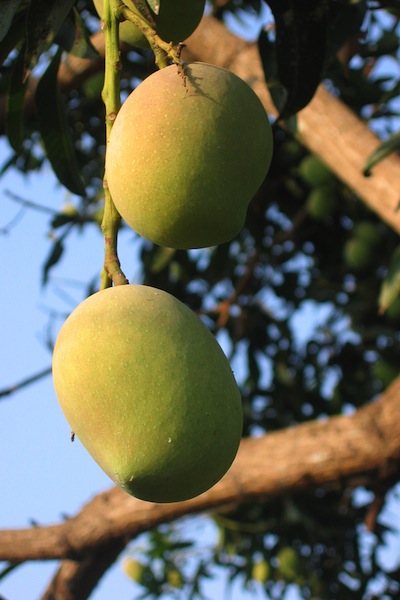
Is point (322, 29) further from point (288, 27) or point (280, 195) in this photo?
point (280, 195)

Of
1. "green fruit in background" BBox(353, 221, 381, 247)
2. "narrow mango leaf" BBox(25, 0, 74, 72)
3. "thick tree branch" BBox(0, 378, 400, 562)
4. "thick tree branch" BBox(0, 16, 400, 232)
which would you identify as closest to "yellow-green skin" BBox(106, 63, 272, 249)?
"narrow mango leaf" BBox(25, 0, 74, 72)

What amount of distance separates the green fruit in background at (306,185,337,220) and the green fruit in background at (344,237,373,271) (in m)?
0.14

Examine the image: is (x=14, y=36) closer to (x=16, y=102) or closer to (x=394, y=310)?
(x=16, y=102)

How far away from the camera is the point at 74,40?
1.14 m

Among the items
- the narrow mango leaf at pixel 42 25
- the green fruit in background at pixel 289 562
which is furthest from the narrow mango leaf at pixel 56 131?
the green fruit in background at pixel 289 562

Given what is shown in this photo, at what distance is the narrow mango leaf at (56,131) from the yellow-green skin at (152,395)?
547 millimetres

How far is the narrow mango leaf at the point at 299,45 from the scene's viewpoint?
1053 millimetres

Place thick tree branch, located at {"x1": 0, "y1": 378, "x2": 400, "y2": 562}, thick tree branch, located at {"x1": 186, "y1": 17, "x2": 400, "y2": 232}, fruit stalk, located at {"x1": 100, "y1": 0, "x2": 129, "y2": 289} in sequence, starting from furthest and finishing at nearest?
thick tree branch, located at {"x1": 0, "y1": 378, "x2": 400, "y2": 562} → thick tree branch, located at {"x1": 186, "y1": 17, "x2": 400, "y2": 232} → fruit stalk, located at {"x1": 100, "y1": 0, "x2": 129, "y2": 289}

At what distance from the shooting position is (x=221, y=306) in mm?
2846

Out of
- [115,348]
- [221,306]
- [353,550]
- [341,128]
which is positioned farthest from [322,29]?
[353,550]

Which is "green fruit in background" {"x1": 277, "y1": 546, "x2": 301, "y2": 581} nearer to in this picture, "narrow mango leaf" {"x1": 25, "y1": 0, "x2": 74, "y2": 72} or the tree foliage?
the tree foliage

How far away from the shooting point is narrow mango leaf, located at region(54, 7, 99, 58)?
1.14 metres

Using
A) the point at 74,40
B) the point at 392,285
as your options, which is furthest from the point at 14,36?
the point at 392,285

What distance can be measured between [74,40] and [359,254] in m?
1.82
